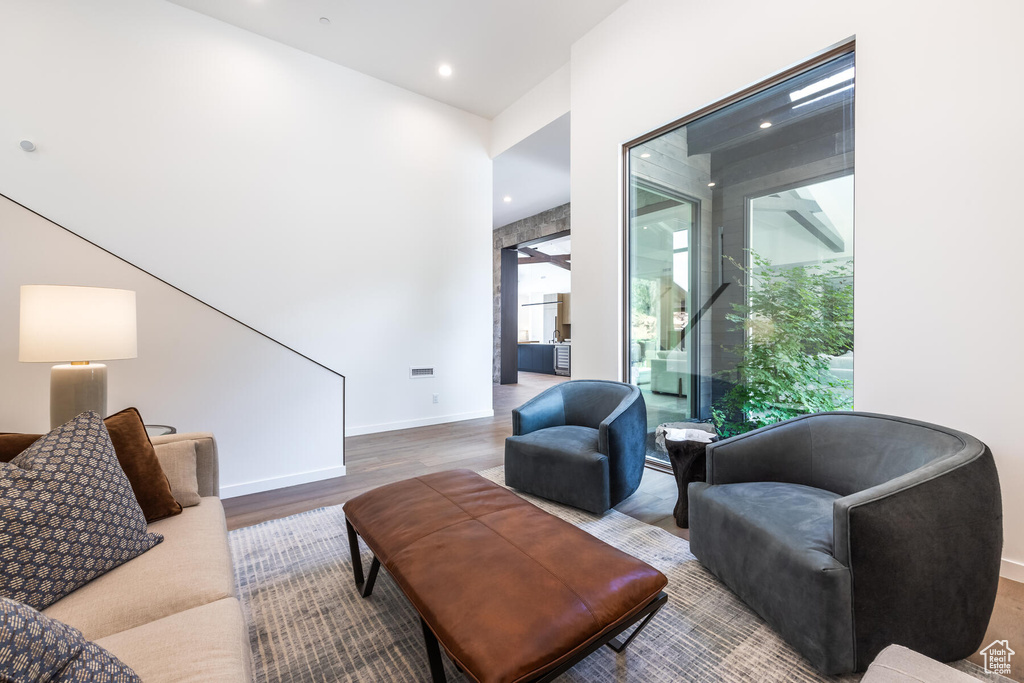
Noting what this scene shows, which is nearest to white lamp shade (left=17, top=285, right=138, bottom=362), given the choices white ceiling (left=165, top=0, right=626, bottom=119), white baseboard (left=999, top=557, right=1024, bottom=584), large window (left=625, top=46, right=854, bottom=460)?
white ceiling (left=165, top=0, right=626, bottom=119)

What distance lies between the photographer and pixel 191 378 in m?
2.73

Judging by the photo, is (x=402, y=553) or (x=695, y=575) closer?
(x=402, y=553)

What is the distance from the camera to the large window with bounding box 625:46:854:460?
8.20 feet

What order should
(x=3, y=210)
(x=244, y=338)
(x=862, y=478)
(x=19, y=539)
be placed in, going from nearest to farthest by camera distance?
(x=19, y=539), (x=862, y=478), (x=3, y=210), (x=244, y=338)

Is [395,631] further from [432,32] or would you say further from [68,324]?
[432,32]

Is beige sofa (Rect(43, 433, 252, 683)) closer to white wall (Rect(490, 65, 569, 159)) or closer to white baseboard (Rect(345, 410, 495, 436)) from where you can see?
white baseboard (Rect(345, 410, 495, 436))

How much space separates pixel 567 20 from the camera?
A: 3754 millimetres

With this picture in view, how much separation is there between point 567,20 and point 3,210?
411 cm

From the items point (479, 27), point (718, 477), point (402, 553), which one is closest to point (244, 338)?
point (402, 553)

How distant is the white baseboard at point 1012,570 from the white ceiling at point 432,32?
14.2 feet

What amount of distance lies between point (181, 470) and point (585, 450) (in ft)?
6.50

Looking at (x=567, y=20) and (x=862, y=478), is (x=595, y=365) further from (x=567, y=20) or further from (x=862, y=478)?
(x=567, y=20)

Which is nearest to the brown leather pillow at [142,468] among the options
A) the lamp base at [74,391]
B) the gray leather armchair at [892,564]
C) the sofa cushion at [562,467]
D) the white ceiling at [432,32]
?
the lamp base at [74,391]

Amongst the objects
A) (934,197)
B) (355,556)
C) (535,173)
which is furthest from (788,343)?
(535,173)
